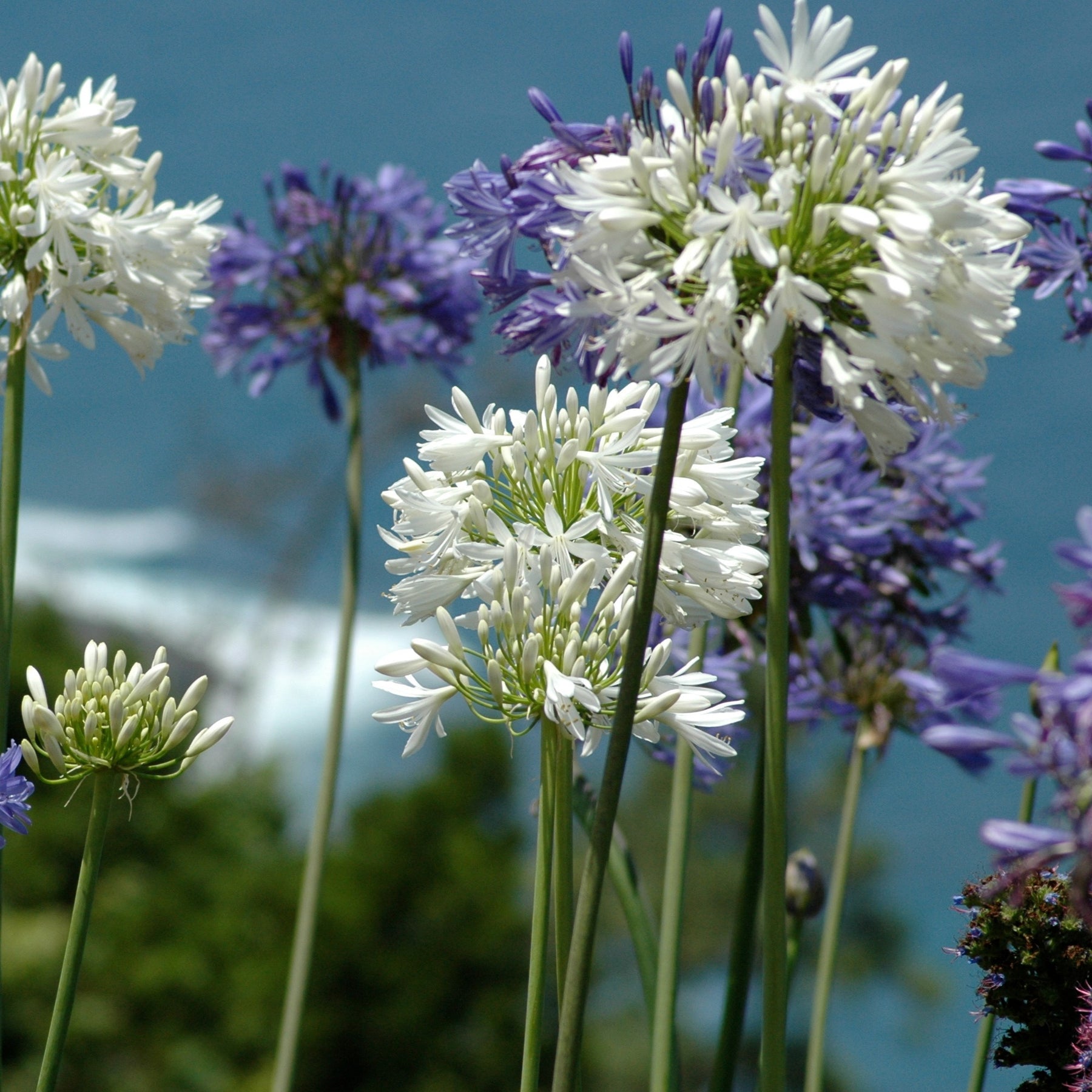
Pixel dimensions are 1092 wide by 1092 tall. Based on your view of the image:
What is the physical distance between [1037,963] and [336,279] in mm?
2519

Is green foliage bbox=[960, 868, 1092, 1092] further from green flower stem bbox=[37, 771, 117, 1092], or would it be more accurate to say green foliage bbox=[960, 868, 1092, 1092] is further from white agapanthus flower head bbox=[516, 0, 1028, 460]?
green flower stem bbox=[37, 771, 117, 1092]

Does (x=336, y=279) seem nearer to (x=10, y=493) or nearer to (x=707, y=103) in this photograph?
(x=10, y=493)

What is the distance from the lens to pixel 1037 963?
1624 mm

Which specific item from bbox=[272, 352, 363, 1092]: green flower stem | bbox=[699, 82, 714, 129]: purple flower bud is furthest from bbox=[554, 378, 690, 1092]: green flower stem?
bbox=[272, 352, 363, 1092]: green flower stem

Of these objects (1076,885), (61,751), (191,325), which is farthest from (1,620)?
(1076,885)

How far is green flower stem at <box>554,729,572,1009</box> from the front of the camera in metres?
1.44

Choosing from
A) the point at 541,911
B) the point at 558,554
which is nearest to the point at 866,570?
the point at 558,554

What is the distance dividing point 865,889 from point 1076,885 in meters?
13.3

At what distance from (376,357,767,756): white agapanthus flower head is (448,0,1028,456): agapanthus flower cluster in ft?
0.56

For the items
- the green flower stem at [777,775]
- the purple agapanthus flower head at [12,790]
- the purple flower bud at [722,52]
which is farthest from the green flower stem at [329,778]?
the purple flower bud at [722,52]

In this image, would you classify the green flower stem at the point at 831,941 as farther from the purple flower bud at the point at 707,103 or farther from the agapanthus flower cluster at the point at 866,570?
the purple flower bud at the point at 707,103

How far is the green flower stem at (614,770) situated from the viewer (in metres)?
1.21

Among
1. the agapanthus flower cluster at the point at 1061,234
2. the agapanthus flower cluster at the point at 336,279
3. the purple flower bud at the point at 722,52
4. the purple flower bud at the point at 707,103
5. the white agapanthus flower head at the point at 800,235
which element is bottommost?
the white agapanthus flower head at the point at 800,235

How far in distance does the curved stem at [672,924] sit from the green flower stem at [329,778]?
3.18 feet
